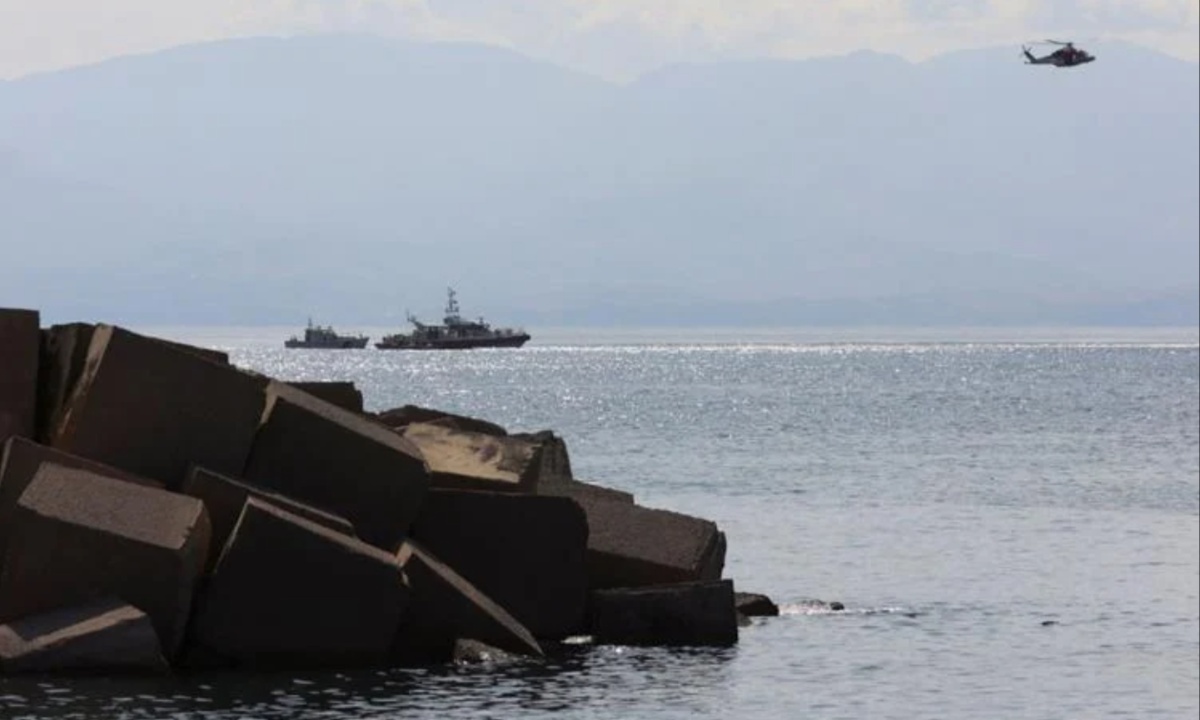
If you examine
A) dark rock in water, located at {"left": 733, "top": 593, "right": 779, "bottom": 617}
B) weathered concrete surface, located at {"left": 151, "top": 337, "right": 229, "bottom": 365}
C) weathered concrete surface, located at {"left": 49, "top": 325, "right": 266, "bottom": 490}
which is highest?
weathered concrete surface, located at {"left": 151, "top": 337, "right": 229, "bottom": 365}

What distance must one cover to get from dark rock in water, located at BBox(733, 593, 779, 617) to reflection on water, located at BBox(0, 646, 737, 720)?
501 centimetres

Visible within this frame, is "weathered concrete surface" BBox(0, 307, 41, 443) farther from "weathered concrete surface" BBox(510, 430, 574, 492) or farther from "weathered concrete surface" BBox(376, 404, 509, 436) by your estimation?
"weathered concrete surface" BBox(510, 430, 574, 492)

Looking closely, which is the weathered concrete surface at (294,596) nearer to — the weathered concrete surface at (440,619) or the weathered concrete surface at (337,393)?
the weathered concrete surface at (440,619)

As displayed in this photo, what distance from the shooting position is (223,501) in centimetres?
2169

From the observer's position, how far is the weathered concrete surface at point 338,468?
22.7m

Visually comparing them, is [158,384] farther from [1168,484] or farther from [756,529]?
[1168,484]

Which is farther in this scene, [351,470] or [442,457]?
[442,457]

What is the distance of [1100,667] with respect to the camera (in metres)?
26.4

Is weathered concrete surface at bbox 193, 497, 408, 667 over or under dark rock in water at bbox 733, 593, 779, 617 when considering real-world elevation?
over

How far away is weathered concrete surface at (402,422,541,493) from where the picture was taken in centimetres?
2445

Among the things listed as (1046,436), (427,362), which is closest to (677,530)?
(1046,436)

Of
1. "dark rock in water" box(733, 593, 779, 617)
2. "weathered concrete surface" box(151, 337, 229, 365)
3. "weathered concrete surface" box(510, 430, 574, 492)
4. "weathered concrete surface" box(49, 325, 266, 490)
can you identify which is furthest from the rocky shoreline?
"dark rock in water" box(733, 593, 779, 617)

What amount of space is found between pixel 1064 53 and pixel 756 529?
26.9m

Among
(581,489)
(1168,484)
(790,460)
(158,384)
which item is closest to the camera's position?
(158,384)
